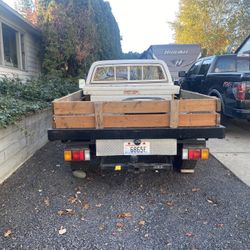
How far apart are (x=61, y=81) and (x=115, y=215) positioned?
26.1ft

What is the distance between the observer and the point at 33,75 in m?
11.4

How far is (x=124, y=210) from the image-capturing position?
3.48 m

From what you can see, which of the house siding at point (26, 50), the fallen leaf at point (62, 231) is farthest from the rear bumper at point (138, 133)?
the house siding at point (26, 50)

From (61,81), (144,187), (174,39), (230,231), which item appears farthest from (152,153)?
(174,39)

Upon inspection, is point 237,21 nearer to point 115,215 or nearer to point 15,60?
point 15,60

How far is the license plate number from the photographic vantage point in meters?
3.84

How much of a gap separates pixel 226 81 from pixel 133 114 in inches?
158

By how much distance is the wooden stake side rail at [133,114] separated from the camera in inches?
145

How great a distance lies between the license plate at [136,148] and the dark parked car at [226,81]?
3356 millimetres

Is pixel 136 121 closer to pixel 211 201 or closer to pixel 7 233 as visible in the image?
pixel 211 201

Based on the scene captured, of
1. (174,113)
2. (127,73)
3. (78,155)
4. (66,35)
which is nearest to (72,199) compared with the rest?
(78,155)

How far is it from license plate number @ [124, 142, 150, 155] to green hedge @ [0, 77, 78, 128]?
73.5 inches

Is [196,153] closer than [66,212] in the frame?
No

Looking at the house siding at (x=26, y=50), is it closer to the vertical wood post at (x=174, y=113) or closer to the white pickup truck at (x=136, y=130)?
the white pickup truck at (x=136, y=130)
